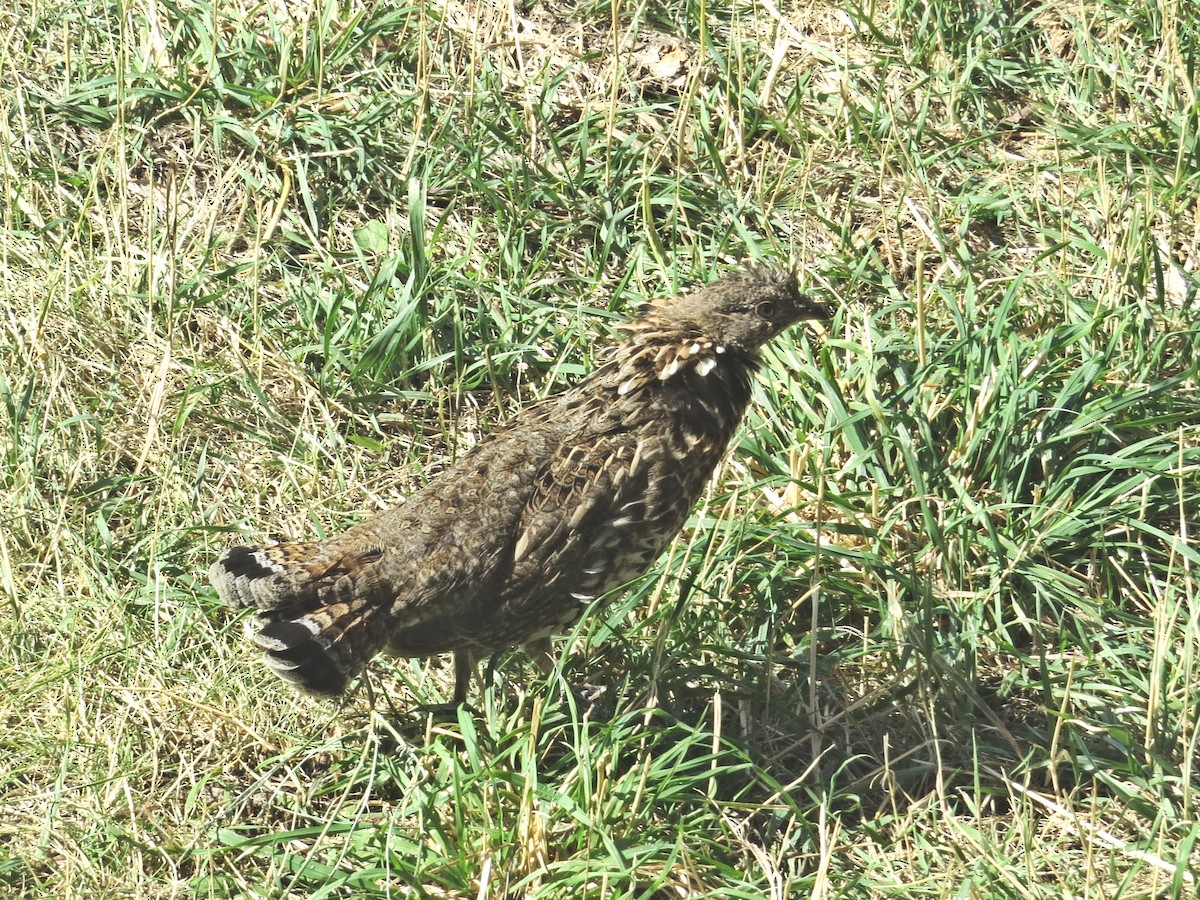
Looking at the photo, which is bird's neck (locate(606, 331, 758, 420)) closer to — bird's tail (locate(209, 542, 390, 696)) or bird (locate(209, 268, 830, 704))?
bird (locate(209, 268, 830, 704))

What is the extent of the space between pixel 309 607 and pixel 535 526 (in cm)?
81

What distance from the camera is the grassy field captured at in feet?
15.3

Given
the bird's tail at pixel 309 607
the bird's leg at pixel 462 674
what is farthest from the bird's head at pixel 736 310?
the bird's tail at pixel 309 607

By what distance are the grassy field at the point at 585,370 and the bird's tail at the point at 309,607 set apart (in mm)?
376

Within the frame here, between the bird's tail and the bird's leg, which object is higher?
the bird's tail

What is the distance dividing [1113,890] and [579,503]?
205cm

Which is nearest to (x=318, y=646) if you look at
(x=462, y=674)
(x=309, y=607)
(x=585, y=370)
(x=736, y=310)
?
(x=309, y=607)

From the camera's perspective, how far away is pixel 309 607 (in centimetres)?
463

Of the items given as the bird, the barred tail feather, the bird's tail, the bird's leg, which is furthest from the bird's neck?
the barred tail feather

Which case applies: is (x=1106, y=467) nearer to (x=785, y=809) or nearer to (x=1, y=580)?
(x=785, y=809)

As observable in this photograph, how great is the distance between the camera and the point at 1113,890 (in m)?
4.38

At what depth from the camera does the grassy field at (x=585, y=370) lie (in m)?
4.66

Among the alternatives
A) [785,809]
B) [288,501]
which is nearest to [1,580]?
[288,501]

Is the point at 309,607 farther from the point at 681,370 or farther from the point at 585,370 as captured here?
the point at 585,370
